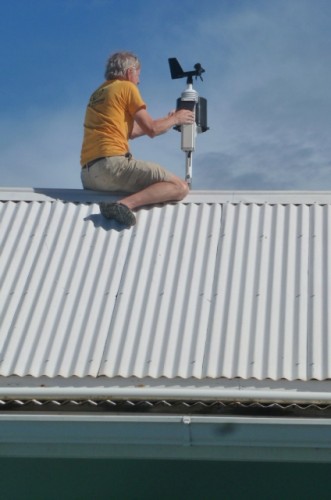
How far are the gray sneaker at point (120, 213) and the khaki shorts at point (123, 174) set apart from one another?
0.46 meters

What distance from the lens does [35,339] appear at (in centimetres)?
580

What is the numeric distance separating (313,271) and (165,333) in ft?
3.46

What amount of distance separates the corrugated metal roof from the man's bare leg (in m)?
0.07

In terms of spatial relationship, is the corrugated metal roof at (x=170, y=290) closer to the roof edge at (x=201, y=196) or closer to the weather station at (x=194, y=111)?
the roof edge at (x=201, y=196)

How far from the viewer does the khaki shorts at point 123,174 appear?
712 cm

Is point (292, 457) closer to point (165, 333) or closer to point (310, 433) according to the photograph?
point (310, 433)

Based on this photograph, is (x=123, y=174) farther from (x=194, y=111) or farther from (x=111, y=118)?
(x=194, y=111)

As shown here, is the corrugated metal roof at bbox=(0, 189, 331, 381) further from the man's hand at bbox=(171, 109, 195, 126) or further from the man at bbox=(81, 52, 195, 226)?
the man's hand at bbox=(171, 109, 195, 126)

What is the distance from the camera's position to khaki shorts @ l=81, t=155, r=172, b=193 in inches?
280

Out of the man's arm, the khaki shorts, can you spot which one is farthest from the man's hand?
the khaki shorts

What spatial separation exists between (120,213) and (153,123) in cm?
113

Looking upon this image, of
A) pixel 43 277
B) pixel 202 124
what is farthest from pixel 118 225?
pixel 202 124

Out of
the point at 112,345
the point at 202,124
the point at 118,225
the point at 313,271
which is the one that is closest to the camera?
the point at 112,345

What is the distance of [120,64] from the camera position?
7.51 m
